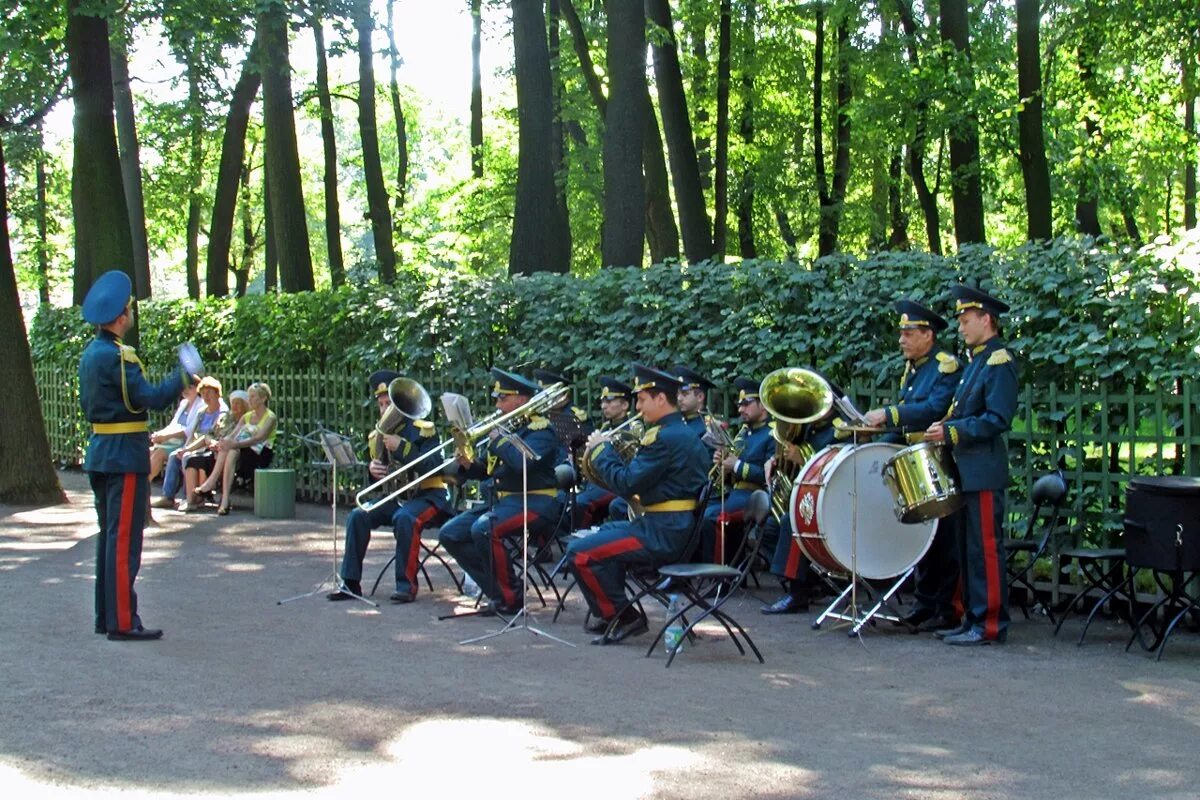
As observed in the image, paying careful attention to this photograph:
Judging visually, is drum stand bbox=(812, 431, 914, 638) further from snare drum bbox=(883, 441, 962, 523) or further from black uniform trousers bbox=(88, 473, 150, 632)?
black uniform trousers bbox=(88, 473, 150, 632)

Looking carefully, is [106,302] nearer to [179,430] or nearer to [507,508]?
[507,508]

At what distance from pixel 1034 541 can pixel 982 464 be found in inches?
45.0

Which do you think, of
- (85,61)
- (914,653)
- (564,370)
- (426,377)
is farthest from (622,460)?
(85,61)

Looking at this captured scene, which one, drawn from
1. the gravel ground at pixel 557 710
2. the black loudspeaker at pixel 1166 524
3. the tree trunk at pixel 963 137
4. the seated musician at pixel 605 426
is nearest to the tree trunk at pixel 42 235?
the tree trunk at pixel 963 137

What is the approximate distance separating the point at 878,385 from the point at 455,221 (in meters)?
24.0

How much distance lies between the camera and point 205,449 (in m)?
17.4

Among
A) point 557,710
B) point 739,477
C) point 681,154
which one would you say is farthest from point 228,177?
point 557,710

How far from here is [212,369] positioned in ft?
67.1

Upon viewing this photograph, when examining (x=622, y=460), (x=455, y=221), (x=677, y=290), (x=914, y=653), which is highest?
(x=455, y=221)

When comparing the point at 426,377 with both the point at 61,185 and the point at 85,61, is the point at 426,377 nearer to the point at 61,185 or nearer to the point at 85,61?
the point at 85,61

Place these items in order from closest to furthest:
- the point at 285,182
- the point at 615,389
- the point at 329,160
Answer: the point at 615,389, the point at 285,182, the point at 329,160

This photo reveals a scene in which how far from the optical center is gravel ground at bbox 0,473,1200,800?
20.5 ft

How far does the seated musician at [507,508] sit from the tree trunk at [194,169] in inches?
540

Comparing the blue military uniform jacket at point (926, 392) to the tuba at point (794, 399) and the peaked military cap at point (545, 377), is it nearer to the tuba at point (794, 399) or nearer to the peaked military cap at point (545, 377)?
the tuba at point (794, 399)
